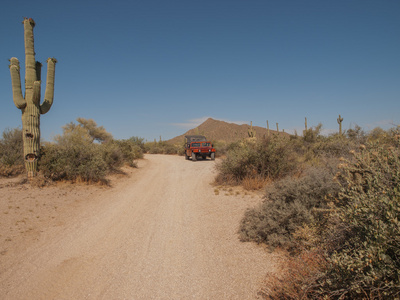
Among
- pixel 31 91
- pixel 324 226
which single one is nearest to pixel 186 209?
pixel 324 226

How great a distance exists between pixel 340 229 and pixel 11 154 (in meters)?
13.7

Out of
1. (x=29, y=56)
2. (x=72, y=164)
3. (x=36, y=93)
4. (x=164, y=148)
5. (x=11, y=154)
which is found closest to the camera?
(x=36, y=93)

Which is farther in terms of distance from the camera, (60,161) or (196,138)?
(196,138)

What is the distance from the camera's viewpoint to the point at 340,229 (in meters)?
2.55

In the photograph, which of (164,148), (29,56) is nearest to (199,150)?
(29,56)

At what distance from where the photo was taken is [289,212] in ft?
13.3

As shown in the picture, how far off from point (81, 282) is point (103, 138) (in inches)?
1039

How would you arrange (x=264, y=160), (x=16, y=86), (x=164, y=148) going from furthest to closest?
(x=164, y=148), (x=16, y=86), (x=264, y=160)

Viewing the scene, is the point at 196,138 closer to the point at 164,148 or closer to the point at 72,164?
the point at 164,148

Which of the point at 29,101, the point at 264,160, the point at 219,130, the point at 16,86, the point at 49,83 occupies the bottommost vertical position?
the point at 264,160

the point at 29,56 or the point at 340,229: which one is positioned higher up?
the point at 29,56

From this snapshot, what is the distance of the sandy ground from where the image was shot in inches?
126

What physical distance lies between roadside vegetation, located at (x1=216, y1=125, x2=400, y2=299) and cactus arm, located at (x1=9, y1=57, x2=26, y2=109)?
9.47 m

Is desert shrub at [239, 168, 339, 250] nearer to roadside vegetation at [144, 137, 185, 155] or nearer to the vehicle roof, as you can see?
the vehicle roof
